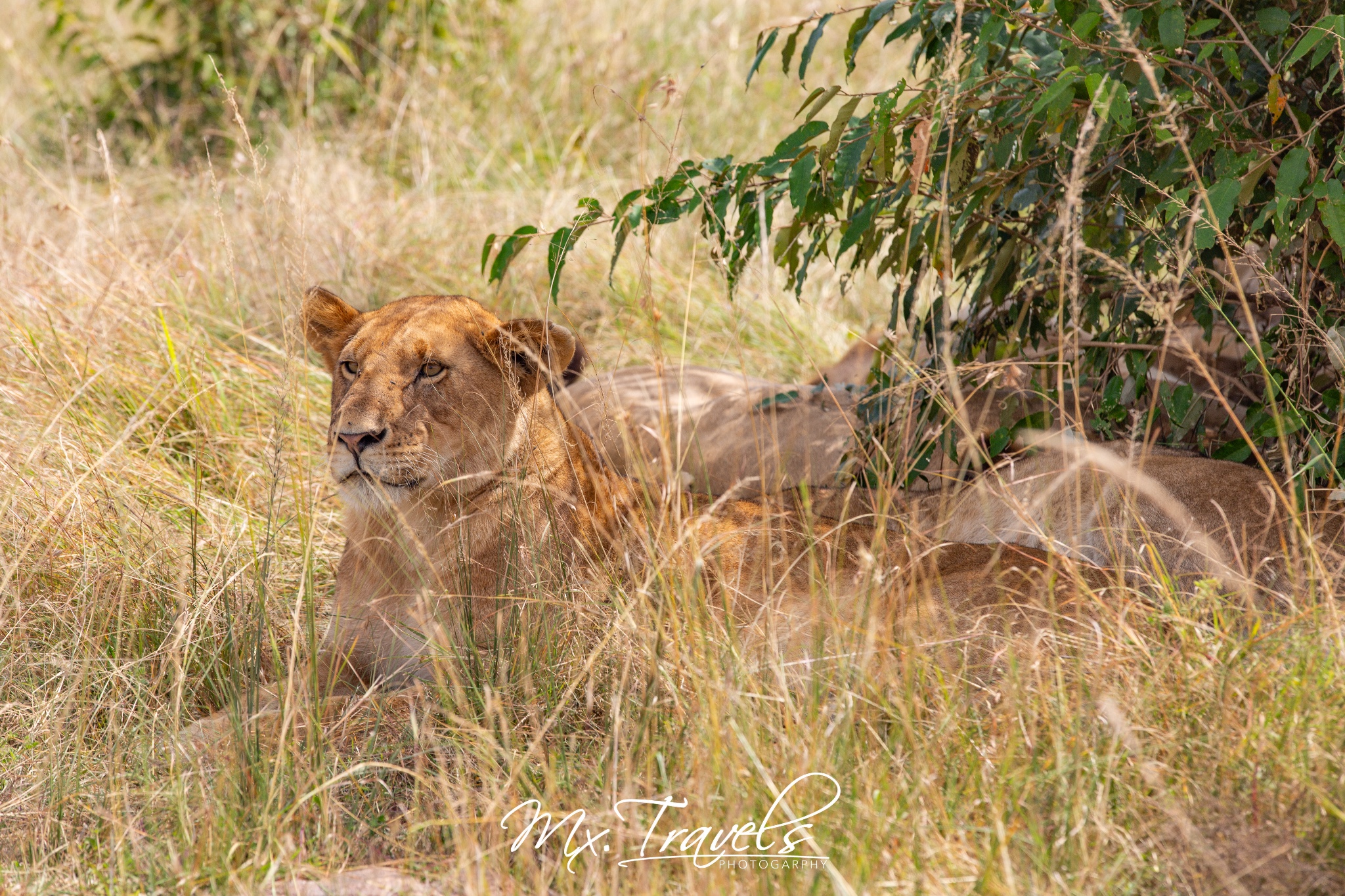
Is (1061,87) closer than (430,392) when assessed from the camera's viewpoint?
Yes

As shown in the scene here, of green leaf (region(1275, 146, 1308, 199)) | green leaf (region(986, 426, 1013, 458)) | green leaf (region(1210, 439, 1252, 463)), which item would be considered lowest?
green leaf (region(1210, 439, 1252, 463))

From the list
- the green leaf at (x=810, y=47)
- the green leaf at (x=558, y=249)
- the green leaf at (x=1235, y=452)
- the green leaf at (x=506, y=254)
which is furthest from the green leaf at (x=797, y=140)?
the green leaf at (x=1235, y=452)

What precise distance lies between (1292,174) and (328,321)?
7.74ft

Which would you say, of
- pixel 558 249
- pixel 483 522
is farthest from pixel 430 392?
pixel 558 249

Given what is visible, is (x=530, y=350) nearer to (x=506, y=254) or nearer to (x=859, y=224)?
(x=506, y=254)

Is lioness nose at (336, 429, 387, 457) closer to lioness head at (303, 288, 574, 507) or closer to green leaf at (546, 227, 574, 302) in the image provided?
lioness head at (303, 288, 574, 507)

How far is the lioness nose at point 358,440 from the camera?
302 centimetres

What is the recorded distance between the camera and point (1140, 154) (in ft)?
11.1

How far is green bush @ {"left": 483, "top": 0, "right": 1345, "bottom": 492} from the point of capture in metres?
2.85

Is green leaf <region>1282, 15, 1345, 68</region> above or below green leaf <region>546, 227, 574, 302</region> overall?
above

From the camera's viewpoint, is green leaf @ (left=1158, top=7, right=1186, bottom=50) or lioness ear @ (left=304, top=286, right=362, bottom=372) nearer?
green leaf @ (left=1158, top=7, right=1186, bottom=50)

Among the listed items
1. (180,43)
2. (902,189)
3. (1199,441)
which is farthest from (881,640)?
(180,43)

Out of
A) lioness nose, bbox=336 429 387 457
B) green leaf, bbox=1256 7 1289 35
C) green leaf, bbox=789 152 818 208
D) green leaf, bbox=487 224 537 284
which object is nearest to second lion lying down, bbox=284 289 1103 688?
lioness nose, bbox=336 429 387 457

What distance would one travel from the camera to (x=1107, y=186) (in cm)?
369
